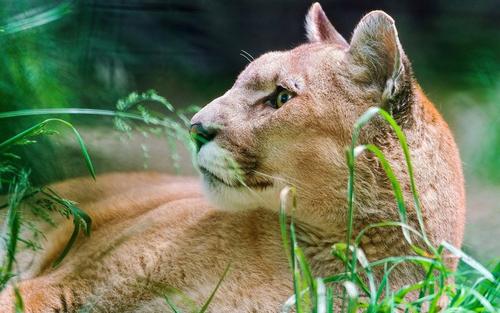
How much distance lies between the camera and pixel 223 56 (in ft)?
19.9

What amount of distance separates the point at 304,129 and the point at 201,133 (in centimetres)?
40

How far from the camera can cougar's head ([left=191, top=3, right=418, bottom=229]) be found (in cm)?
279

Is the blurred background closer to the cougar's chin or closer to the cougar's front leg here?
the cougar's front leg

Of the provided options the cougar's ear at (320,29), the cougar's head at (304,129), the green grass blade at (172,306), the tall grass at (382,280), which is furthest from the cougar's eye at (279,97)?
the green grass blade at (172,306)

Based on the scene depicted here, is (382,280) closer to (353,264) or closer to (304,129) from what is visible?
(353,264)

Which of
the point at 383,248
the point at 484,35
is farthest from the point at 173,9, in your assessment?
the point at 383,248

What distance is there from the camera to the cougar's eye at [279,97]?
2.89m

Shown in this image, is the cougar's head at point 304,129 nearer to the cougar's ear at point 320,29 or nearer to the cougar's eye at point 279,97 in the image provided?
the cougar's eye at point 279,97

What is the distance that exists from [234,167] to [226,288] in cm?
47

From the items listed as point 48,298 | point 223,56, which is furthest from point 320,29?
point 223,56

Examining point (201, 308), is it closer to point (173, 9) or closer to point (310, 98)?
point (310, 98)

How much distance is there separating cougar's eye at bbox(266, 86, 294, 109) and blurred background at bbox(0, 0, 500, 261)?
55.4 inches

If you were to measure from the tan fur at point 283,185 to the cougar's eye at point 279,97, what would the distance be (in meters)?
0.02

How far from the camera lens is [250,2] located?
6.01 meters
